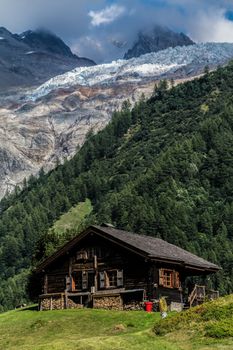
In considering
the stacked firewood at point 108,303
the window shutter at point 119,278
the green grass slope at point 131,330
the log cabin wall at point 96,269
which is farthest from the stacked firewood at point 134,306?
the green grass slope at point 131,330

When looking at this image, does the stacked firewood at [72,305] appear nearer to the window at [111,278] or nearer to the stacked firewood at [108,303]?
the stacked firewood at [108,303]

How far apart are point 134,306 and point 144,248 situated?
5.13 metres

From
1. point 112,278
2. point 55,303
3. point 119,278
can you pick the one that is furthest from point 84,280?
point 119,278

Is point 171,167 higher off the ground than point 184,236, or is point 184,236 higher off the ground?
point 171,167

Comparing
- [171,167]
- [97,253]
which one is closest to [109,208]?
[171,167]

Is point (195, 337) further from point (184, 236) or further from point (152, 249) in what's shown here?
point (184, 236)

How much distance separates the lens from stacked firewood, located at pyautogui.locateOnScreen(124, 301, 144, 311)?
52284 millimetres

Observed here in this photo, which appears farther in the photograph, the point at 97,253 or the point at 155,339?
the point at 97,253

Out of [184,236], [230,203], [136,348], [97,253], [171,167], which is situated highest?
[171,167]

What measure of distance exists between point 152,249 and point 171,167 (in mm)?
139128

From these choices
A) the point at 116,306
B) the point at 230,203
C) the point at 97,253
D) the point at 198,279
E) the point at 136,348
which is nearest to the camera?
the point at 136,348

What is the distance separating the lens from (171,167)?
635 feet

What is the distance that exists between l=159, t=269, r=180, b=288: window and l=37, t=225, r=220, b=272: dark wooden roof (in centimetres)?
133

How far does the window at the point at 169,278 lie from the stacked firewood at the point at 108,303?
4229 millimetres
